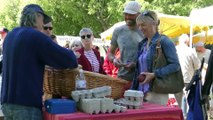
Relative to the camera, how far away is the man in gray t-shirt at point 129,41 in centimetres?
422

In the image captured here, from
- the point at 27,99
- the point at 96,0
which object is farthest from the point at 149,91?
the point at 96,0

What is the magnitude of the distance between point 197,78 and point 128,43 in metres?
0.90

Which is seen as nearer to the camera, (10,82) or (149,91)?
(10,82)

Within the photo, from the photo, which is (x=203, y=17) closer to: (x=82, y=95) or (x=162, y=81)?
(x=162, y=81)

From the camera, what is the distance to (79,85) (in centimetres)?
336

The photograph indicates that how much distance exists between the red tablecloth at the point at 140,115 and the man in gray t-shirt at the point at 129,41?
70 cm

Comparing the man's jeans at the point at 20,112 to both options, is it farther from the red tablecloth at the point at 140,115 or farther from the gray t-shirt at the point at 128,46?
the gray t-shirt at the point at 128,46

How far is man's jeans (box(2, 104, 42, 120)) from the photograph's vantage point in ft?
10.6

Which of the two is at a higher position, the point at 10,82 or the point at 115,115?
the point at 10,82

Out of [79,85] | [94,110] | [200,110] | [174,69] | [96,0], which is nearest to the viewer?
[94,110]

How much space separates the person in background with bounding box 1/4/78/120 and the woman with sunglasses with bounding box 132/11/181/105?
80 cm

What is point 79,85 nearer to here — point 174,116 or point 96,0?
point 174,116

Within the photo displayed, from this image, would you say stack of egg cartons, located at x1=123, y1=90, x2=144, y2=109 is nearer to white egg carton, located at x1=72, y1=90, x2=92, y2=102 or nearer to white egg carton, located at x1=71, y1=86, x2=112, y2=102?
white egg carton, located at x1=71, y1=86, x2=112, y2=102

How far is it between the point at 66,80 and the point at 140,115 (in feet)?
2.16
